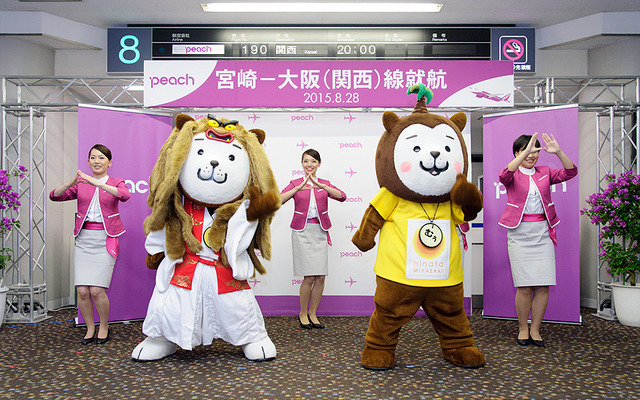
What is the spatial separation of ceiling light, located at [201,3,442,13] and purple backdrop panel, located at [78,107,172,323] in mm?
1612

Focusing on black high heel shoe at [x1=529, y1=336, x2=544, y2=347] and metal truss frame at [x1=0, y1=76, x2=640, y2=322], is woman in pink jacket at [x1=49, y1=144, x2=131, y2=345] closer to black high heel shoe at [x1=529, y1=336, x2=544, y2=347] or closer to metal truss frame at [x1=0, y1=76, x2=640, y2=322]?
metal truss frame at [x1=0, y1=76, x2=640, y2=322]

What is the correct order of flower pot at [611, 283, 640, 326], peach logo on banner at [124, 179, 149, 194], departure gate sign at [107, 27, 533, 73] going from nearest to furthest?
flower pot at [611, 283, 640, 326], peach logo on banner at [124, 179, 149, 194], departure gate sign at [107, 27, 533, 73]

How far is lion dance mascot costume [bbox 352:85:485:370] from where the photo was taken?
2982 mm

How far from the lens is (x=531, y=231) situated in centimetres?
386

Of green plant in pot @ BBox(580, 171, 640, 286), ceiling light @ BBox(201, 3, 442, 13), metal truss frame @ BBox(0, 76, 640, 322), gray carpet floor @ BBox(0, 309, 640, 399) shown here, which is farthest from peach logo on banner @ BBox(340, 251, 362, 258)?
ceiling light @ BBox(201, 3, 442, 13)

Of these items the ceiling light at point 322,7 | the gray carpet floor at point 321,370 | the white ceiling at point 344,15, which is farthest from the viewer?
the ceiling light at point 322,7

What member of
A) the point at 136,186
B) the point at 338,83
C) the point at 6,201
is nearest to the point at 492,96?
the point at 338,83

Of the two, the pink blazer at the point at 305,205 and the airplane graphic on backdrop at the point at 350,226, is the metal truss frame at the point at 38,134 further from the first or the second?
the airplane graphic on backdrop at the point at 350,226

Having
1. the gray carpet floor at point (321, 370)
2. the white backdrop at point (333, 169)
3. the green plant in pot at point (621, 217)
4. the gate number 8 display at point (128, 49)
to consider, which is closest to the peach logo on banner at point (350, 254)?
the white backdrop at point (333, 169)

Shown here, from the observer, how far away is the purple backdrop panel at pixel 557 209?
185 inches

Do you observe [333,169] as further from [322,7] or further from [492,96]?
[322,7]

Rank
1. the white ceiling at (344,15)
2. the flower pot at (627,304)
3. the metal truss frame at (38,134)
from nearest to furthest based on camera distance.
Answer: the flower pot at (627,304) < the metal truss frame at (38,134) < the white ceiling at (344,15)

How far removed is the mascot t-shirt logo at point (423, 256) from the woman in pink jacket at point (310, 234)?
1481 millimetres

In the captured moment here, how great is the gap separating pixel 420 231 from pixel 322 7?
137 inches
